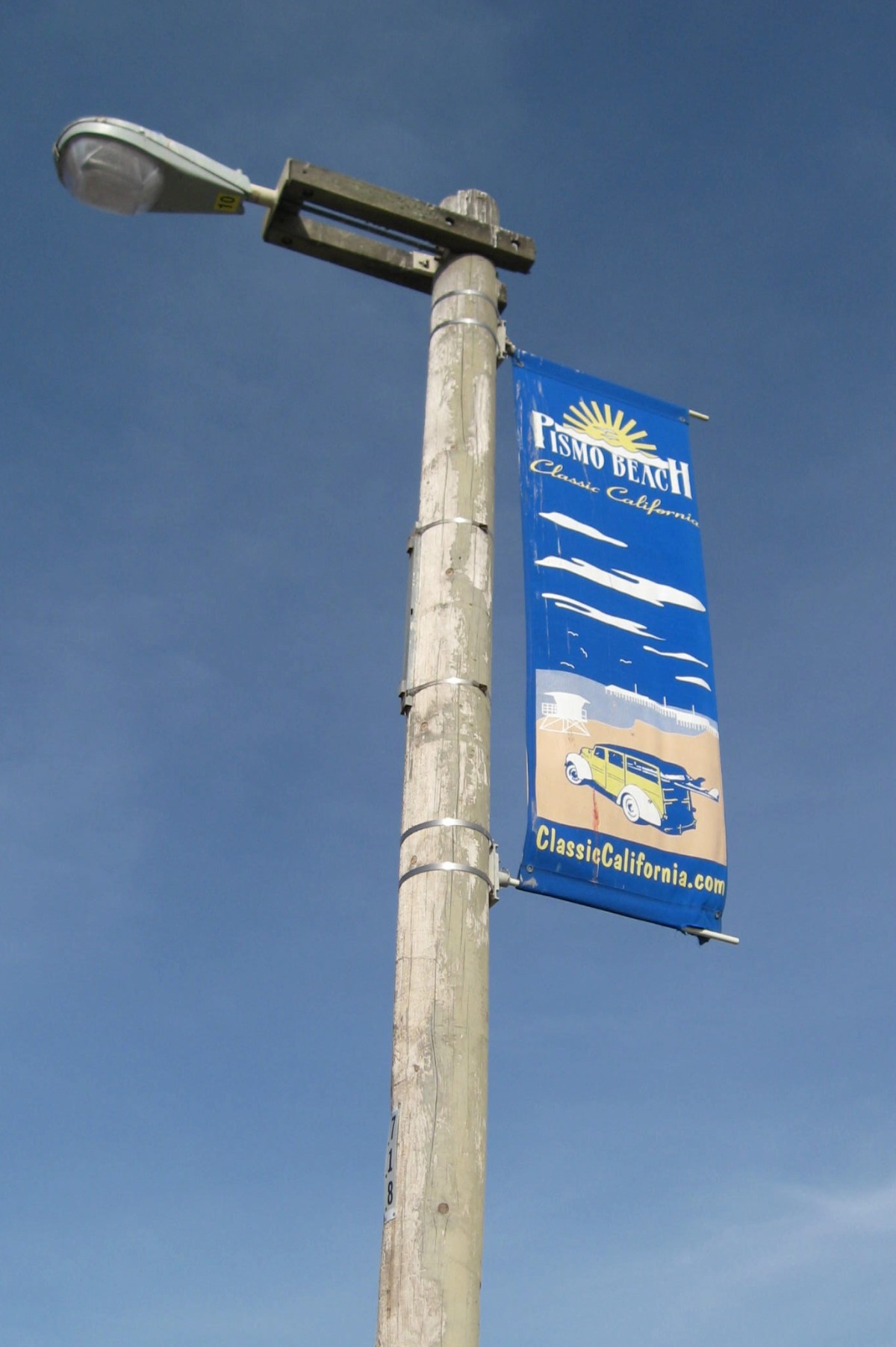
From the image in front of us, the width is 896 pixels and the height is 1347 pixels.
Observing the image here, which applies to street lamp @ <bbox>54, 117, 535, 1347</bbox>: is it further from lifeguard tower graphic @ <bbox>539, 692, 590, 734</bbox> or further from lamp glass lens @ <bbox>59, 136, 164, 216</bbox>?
lifeguard tower graphic @ <bbox>539, 692, 590, 734</bbox>

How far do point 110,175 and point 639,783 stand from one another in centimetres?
286

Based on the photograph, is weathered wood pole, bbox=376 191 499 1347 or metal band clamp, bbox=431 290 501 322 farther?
metal band clamp, bbox=431 290 501 322

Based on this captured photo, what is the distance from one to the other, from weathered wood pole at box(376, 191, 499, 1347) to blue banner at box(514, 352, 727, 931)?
0.37 meters

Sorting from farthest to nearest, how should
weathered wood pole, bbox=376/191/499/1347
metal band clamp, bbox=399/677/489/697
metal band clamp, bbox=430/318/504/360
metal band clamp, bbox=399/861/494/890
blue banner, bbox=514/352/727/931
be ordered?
metal band clamp, bbox=430/318/504/360
blue banner, bbox=514/352/727/931
metal band clamp, bbox=399/677/489/697
metal band clamp, bbox=399/861/494/890
weathered wood pole, bbox=376/191/499/1347

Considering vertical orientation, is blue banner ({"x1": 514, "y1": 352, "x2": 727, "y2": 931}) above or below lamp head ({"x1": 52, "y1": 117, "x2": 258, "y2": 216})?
below

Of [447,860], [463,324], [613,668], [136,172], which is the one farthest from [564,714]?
[136,172]

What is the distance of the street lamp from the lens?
3.86m

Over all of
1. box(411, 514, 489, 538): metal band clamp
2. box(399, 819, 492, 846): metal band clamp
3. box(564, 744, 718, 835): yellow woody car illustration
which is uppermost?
box(411, 514, 489, 538): metal band clamp

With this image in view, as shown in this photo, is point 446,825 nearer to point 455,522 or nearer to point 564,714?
point 564,714

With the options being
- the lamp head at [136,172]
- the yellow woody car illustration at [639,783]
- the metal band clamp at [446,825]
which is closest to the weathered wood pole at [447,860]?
the metal band clamp at [446,825]

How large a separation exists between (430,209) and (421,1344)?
163 inches

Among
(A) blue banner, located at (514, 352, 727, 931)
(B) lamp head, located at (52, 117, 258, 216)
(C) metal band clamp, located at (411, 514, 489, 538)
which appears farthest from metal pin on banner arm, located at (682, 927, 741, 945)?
(B) lamp head, located at (52, 117, 258, 216)

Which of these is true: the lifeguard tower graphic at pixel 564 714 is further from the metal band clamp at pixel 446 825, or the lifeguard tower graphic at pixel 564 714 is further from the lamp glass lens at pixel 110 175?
the lamp glass lens at pixel 110 175

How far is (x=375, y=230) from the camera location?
18.9 ft
